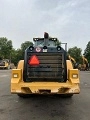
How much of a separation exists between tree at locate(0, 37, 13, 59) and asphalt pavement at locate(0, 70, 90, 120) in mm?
82263

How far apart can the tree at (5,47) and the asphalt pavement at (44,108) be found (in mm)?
82263

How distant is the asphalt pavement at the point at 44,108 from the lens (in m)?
8.83

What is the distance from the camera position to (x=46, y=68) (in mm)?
10062

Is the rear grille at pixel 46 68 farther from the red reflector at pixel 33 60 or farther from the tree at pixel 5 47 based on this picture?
the tree at pixel 5 47

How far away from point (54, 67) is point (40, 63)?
0.48 meters

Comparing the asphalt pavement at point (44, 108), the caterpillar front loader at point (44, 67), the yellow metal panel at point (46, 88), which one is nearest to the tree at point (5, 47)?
the asphalt pavement at point (44, 108)

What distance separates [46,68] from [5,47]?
89.5 m

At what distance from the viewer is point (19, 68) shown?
10.3m

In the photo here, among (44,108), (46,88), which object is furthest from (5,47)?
(46,88)

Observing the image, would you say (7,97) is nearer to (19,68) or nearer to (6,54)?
(19,68)

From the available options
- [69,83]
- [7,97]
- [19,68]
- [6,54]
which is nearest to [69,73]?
[69,83]

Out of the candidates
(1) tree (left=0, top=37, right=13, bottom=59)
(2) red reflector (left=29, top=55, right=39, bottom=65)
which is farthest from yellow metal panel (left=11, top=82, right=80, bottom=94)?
(1) tree (left=0, top=37, right=13, bottom=59)

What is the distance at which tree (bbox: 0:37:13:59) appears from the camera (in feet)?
313

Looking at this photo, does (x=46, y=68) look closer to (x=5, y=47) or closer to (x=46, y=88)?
(x=46, y=88)
